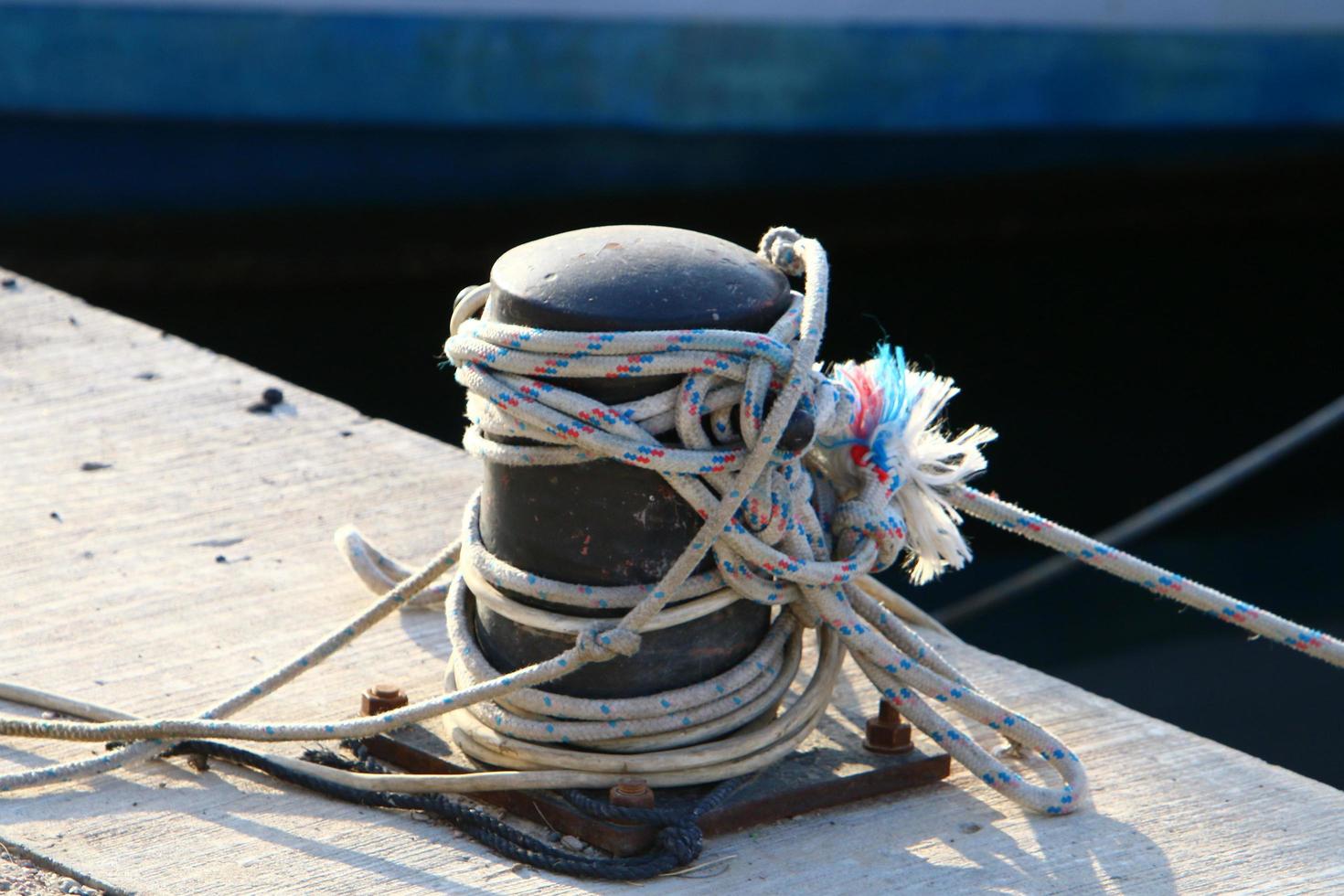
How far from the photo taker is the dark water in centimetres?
641

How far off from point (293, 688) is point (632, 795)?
675mm

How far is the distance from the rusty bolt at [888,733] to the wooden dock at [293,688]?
0.07 m

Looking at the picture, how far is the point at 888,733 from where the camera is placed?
227cm

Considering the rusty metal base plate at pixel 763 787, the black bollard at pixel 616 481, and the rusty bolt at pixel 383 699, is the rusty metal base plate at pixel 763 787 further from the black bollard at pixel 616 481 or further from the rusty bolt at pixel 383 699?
the black bollard at pixel 616 481

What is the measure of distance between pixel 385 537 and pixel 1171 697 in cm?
286

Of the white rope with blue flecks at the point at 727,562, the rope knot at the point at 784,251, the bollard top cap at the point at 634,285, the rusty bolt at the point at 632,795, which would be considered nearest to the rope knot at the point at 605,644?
the white rope with blue flecks at the point at 727,562

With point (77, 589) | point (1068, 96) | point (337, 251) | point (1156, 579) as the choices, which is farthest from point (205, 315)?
point (1156, 579)

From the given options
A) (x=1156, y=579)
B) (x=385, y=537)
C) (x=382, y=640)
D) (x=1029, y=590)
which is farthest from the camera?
(x=1029, y=590)

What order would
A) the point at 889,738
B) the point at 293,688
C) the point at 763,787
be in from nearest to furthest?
the point at 763,787
the point at 889,738
the point at 293,688

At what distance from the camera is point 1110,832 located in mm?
2137

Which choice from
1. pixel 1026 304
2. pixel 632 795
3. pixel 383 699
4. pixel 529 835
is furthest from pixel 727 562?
pixel 1026 304

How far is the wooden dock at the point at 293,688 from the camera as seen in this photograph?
2.02 meters

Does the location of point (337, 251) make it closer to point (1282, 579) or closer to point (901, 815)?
point (1282, 579)

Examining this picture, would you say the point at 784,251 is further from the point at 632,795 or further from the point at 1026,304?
the point at 1026,304
